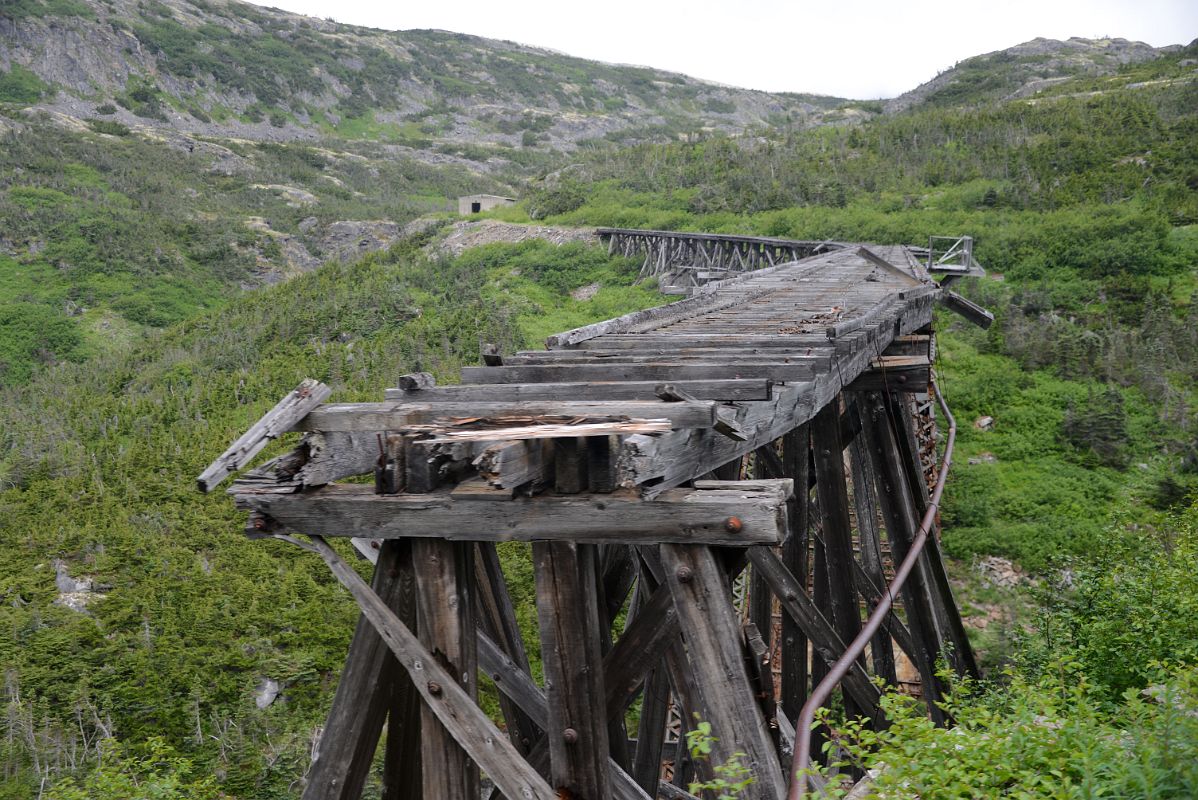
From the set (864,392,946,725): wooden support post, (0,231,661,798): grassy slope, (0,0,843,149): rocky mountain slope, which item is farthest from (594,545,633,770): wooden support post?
(0,0,843,149): rocky mountain slope

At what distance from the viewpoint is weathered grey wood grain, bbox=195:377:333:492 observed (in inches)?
91.7

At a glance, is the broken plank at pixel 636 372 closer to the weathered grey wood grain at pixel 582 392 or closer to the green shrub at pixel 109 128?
the weathered grey wood grain at pixel 582 392

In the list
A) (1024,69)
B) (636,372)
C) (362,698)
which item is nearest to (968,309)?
(636,372)

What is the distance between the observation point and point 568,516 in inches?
92.4

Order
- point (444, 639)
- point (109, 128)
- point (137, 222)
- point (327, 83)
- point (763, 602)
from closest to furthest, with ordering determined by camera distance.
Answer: point (444, 639) → point (763, 602) → point (137, 222) → point (109, 128) → point (327, 83)

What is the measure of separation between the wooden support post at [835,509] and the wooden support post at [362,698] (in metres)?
2.99

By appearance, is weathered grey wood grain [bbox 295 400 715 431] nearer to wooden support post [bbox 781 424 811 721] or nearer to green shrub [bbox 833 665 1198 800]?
green shrub [bbox 833 665 1198 800]

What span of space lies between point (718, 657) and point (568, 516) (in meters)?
0.58

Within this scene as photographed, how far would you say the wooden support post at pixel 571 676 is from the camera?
246 centimetres

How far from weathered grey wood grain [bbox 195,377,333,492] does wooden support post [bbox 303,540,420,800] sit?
479 mm

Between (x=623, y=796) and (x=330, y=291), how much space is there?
25700mm

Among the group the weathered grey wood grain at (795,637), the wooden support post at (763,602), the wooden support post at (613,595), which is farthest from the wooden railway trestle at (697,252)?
the wooden support post at (613,595)

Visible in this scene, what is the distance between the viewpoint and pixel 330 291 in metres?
26.6

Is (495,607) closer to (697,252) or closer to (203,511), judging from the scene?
(203,511)
